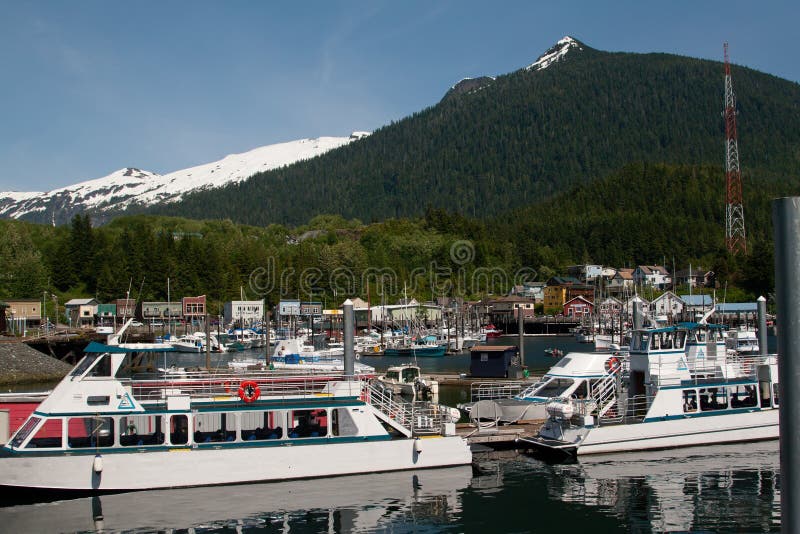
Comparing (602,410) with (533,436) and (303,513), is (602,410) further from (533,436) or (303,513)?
(303,513)

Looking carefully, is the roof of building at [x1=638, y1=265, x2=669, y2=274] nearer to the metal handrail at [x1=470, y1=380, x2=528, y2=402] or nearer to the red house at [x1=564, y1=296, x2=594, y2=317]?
the red house at [x1=564, y1=296, x2=594, y2=317]

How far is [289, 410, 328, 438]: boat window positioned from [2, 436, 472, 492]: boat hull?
545 millimetres

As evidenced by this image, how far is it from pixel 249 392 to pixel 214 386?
1.83 metres

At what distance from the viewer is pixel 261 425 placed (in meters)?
24.9

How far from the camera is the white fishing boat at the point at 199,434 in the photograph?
22234 mm

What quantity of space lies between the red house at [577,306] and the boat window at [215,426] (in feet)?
415

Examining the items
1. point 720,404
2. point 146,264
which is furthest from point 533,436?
point 146,264

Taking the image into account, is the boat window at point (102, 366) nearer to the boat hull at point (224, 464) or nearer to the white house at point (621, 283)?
the boat hull at point (224, 464)

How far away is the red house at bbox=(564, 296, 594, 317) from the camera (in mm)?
145500

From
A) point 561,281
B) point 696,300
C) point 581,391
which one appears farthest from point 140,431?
point 561,281

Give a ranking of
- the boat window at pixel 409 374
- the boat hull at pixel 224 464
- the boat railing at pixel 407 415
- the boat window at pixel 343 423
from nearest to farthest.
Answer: the boat hull at pixel 224 464, the boat window at pixel 343 423, the boat railing at pixel 407 415, the boat window at pixel 409 374

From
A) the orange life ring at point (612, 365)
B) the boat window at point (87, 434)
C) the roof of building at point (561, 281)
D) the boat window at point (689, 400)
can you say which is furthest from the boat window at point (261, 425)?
the roof of building at point (561, 281)

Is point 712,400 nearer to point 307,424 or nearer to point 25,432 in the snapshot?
point 307,424

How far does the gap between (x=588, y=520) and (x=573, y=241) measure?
181361mm
